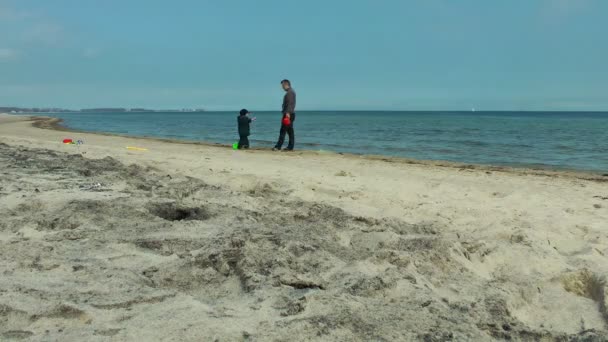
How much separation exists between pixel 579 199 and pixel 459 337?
193 inches

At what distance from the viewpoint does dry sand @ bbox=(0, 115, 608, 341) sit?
2412 mm

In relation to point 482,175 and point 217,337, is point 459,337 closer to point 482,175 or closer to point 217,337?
point 217,337

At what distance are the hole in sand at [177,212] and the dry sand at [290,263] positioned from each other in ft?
0.06

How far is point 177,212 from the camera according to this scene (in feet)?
15.3

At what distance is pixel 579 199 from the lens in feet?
20.9

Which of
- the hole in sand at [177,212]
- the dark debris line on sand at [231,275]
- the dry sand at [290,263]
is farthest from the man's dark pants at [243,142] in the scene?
the hole in sand at [177,212]

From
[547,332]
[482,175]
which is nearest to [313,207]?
[547,332]

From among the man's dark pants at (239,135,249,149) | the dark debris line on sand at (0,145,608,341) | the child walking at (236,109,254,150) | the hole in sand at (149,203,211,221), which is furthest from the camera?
the man's dark pants at (239,135,249,149)

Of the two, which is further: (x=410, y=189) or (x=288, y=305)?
(x=410, y=189)

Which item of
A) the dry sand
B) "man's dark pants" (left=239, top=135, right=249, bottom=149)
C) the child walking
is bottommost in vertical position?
the dry sand

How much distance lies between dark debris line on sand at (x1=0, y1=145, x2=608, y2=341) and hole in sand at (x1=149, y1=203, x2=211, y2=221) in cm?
1

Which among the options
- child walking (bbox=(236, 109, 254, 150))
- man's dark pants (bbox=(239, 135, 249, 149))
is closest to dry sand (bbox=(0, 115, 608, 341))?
child walking (bbox=(236, 109, 254, 150))

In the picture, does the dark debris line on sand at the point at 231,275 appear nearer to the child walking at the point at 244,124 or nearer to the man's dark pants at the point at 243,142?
the child walking at the point at 244,124

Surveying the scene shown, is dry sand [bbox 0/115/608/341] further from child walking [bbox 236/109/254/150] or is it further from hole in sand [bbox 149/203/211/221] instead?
child walking [bbox 236/109/254/150]
